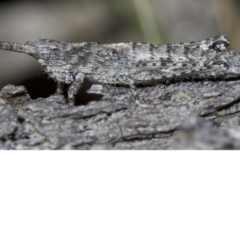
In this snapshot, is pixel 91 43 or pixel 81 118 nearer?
pixel 81 118

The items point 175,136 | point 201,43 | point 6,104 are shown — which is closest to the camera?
point 175,136

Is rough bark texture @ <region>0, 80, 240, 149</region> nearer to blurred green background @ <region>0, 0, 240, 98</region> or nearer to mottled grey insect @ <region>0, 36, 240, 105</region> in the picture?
mottled grey insect @ <region>0, 36, 240, 105</region>

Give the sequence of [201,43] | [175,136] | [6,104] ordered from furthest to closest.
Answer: [201,43] → [6,104] → [175,136]

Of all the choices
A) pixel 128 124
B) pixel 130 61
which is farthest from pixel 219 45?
pixel 128 124

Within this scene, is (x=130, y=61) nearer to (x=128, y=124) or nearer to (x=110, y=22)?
(x=110, y=22)

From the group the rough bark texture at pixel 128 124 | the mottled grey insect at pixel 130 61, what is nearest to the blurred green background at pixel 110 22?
the mottled grey insect at pixel 130 61

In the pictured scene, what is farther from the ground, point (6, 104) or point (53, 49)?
point (53, 49)
